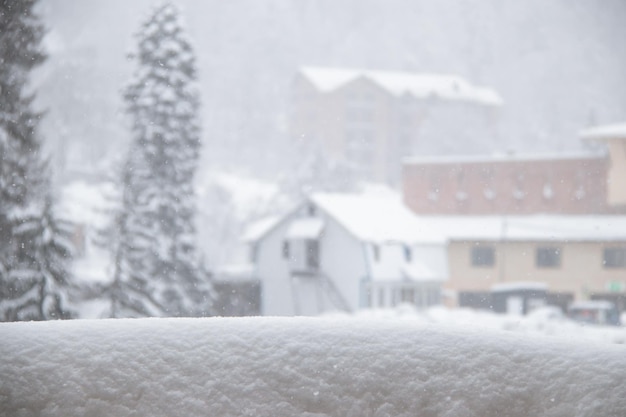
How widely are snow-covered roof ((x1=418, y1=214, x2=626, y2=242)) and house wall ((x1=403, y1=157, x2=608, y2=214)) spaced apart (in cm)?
60

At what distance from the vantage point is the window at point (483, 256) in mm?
35344

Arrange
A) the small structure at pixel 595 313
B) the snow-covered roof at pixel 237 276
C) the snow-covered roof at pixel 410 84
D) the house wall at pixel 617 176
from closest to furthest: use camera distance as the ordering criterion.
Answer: the small structure at pixel 595 313, the snow-covered roof at pixel 237 276, the house wall at pixel 617 176, the snow-covered roof at pixel 410 84

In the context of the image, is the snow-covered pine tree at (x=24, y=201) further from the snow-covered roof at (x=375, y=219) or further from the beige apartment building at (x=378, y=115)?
the beige apartment building at (x=378, y=115)

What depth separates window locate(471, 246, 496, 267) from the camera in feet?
116

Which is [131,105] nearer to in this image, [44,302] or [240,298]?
[240,298]

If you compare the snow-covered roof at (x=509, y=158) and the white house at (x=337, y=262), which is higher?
the snow-covered roof at (x=509, y=158)

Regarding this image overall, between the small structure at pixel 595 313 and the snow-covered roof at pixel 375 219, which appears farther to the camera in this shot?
the snow-covered roof at pixel 375 219

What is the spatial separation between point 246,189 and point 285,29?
3614 centimetres

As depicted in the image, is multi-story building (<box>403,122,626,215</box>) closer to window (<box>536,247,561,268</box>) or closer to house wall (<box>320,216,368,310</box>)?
window (<box>536,247,561,268</box>)

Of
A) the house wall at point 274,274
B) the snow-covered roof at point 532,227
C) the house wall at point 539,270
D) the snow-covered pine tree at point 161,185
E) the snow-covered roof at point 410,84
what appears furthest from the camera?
the snow-covered roof at point 410,84

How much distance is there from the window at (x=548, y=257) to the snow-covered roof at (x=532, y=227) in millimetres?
489

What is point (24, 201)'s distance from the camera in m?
17.8

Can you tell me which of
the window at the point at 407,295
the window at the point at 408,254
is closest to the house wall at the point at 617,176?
the window at the point at 408,254

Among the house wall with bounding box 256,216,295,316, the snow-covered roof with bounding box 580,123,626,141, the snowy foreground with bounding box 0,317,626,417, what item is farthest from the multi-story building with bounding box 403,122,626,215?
the snowy foreground with bounding box 0,317,626,417
